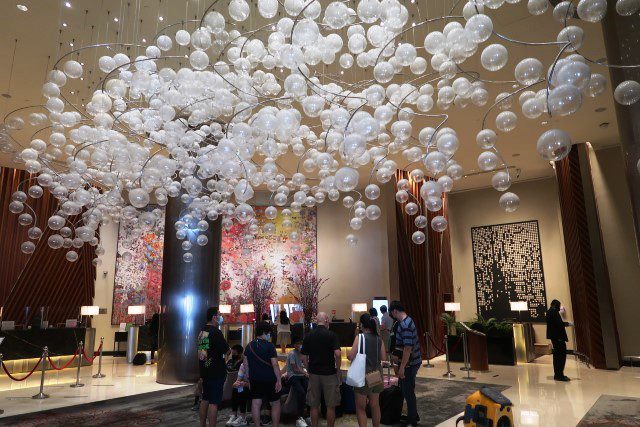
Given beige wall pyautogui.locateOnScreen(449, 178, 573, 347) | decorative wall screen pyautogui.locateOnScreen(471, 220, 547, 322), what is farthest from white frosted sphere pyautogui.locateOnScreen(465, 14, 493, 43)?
beige wall pyautogui.locateOnScreen(449, 178, 573, 347)

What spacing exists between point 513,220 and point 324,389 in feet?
42.0

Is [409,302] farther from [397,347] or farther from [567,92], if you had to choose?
[567,92]

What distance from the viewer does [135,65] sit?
5.35m

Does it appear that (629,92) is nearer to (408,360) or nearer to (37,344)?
(408,360)

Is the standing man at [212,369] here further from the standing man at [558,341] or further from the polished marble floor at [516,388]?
the standing man at [558,341]

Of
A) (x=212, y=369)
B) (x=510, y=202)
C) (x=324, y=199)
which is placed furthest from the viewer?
(x=324, y=199)

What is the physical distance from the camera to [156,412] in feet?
23.5

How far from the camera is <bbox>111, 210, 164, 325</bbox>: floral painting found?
15.9 metres

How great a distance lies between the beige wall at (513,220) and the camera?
49.3ft

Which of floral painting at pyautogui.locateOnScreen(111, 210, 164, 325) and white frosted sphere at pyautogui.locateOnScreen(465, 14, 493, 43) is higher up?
white frosted sphere at pyautogui.locateOnScreen(465, 14, 493, 43)

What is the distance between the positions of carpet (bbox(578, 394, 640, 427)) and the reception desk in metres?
11.1

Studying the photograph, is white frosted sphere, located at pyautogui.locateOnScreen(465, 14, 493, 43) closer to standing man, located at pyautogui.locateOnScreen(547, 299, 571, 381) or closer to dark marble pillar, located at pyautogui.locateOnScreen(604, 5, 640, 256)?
dark marble pillar, located at pyautogui.locateOnScreen(604, 5, 640, 256)

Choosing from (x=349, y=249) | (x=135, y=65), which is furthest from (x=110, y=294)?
(x=135, y=65)

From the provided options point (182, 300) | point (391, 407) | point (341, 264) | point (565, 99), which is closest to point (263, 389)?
point (391, 407)
